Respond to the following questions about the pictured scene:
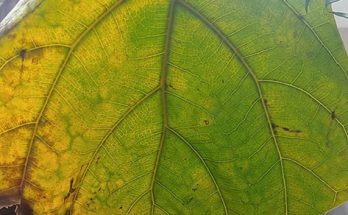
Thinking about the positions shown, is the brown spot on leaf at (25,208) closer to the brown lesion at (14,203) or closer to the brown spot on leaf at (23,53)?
the brown lesion at (14,203)

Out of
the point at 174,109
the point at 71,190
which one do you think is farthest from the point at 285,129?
the point at 71,190

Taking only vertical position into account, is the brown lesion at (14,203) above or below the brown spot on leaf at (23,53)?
below

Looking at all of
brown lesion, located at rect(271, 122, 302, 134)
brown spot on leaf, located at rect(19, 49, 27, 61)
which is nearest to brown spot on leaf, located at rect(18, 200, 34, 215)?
brown spot on leaf, located at rect(19, 49, 27, 61)

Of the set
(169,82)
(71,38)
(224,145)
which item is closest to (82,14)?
(71,38)

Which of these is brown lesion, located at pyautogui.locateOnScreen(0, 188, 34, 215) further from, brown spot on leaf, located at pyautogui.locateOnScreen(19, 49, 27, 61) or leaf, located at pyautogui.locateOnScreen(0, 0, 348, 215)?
brown spot on leaf, located at pyautogui.locateOnScreen(19, 49, 27, 61)

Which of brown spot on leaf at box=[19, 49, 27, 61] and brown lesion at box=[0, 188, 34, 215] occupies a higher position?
brown spot on leaf at box=[19, 49, 27, 61]

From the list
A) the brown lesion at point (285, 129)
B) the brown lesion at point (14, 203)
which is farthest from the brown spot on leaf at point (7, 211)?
the brown lesion at point (285, 129)

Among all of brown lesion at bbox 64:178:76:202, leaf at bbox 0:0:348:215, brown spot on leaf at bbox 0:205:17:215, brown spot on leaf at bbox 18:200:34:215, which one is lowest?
brown spot on leaf at bbox 0:205:17:215

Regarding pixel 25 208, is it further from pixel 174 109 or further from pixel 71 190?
pixel 174 109
